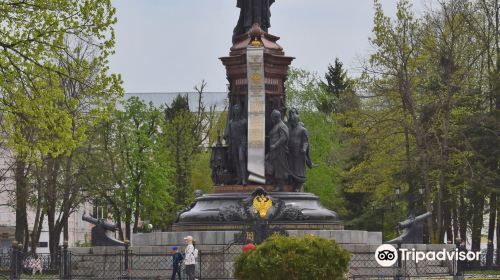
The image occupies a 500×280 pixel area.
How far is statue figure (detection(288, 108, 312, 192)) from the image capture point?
3553 centimetres

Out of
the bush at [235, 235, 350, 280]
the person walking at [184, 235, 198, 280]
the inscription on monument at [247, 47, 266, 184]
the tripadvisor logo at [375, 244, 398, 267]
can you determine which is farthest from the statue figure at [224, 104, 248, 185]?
the bush at [235, 235, 350, 280]

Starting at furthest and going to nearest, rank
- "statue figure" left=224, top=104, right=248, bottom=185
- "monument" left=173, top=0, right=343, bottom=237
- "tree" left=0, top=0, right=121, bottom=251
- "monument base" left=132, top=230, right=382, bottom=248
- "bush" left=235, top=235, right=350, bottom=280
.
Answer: "statue figure" left=224, top=104, right=248, bottom=185, "monument" left=173, top=0, right=343, bottom=237, "monument base" left=132, top=230, right=382, bottom=248, "tree" left=0, top=0, right=121, bottom=251, "bush" left=235, top=235, right=350, bottom=280

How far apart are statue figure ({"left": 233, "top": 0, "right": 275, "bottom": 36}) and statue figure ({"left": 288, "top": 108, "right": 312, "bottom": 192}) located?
3.06 meters

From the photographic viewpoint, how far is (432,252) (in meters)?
32.2

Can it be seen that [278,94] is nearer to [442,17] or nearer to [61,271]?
[61,271]

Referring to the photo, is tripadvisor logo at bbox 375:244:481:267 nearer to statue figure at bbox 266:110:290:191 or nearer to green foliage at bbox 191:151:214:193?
statue figure at bbox 266:110:290:191

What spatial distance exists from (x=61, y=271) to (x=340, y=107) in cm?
2984

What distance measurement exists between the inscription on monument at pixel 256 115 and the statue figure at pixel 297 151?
2.96 feet

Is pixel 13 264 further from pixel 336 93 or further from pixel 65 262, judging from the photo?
pixel 336 93

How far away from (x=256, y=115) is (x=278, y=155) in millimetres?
1355

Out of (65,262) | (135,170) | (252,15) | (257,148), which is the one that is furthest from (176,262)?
(135,170)

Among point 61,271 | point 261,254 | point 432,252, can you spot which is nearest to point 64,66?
point 61,271

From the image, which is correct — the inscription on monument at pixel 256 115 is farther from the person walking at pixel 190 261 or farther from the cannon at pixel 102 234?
the person walking at pixel 190 261

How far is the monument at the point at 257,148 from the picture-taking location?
111ft
